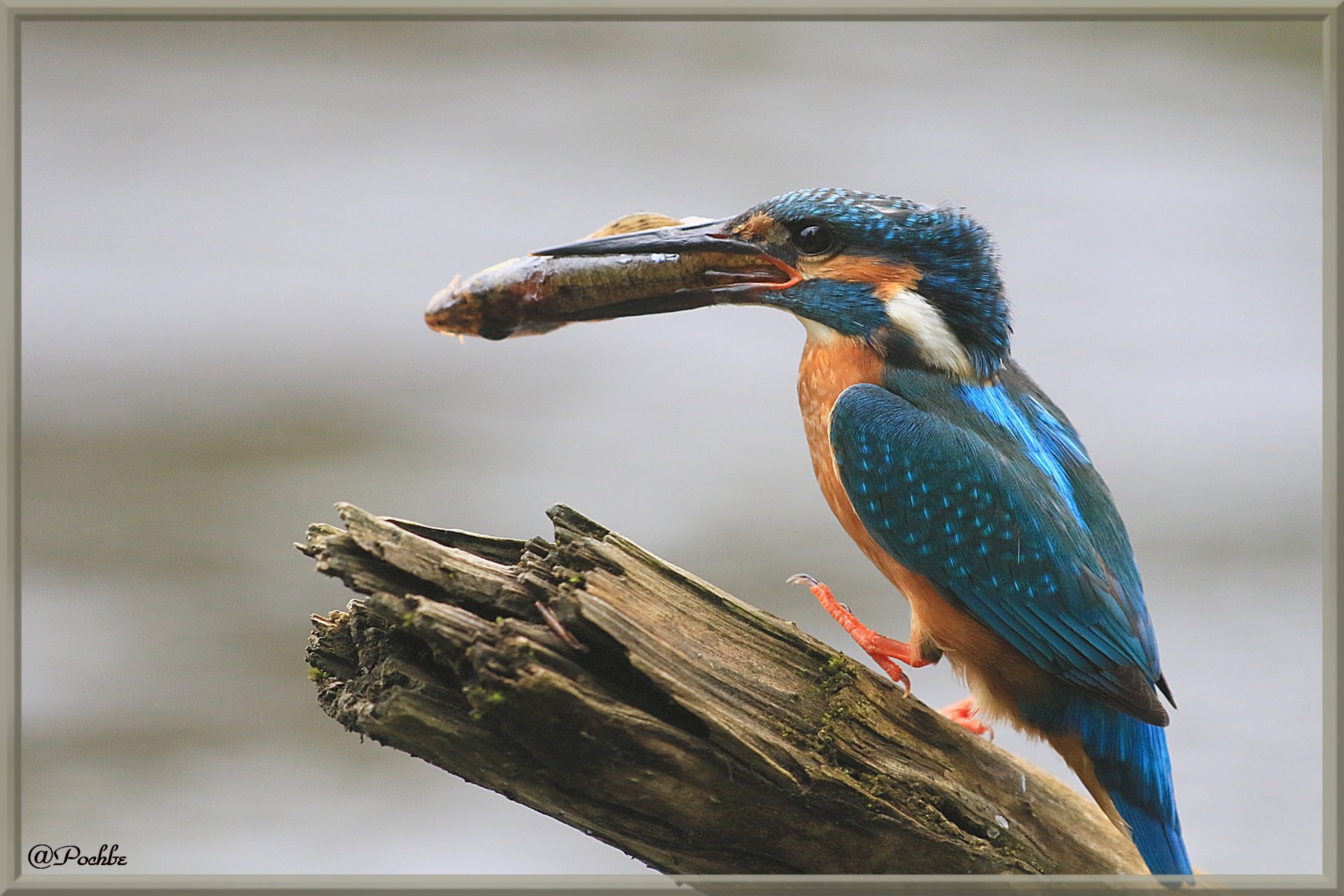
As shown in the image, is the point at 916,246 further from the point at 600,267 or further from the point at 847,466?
the point at 600,267

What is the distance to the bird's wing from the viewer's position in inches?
82.5

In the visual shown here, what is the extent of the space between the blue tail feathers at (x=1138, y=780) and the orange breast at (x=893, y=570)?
14 cm

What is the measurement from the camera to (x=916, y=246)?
221cm

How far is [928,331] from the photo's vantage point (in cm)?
225

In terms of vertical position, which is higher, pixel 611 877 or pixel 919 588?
pixel 919 588

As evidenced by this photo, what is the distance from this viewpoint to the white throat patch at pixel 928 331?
2.23m

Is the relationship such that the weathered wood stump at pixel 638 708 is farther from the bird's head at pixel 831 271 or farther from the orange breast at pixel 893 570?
the bird's head at pixel 831 271

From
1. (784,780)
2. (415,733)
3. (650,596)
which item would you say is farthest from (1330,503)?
(415,733)

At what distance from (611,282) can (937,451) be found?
0.74 meters

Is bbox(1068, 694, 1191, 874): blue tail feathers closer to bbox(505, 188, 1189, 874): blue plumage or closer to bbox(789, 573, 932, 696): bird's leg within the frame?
bbox(505, 188, 1189, 874): blue plumage

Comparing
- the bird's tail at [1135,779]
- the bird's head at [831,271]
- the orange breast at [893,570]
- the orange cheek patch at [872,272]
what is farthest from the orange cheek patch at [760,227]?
the bird's tail at [1135,779]

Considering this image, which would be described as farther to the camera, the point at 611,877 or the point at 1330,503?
the point at 1330,503

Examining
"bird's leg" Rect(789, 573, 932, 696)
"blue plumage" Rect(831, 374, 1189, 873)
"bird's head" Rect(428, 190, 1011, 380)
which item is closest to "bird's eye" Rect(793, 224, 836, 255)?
"bird's head" Rect(428, 190, 1011, 380)

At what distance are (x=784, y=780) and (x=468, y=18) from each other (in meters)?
1.40
